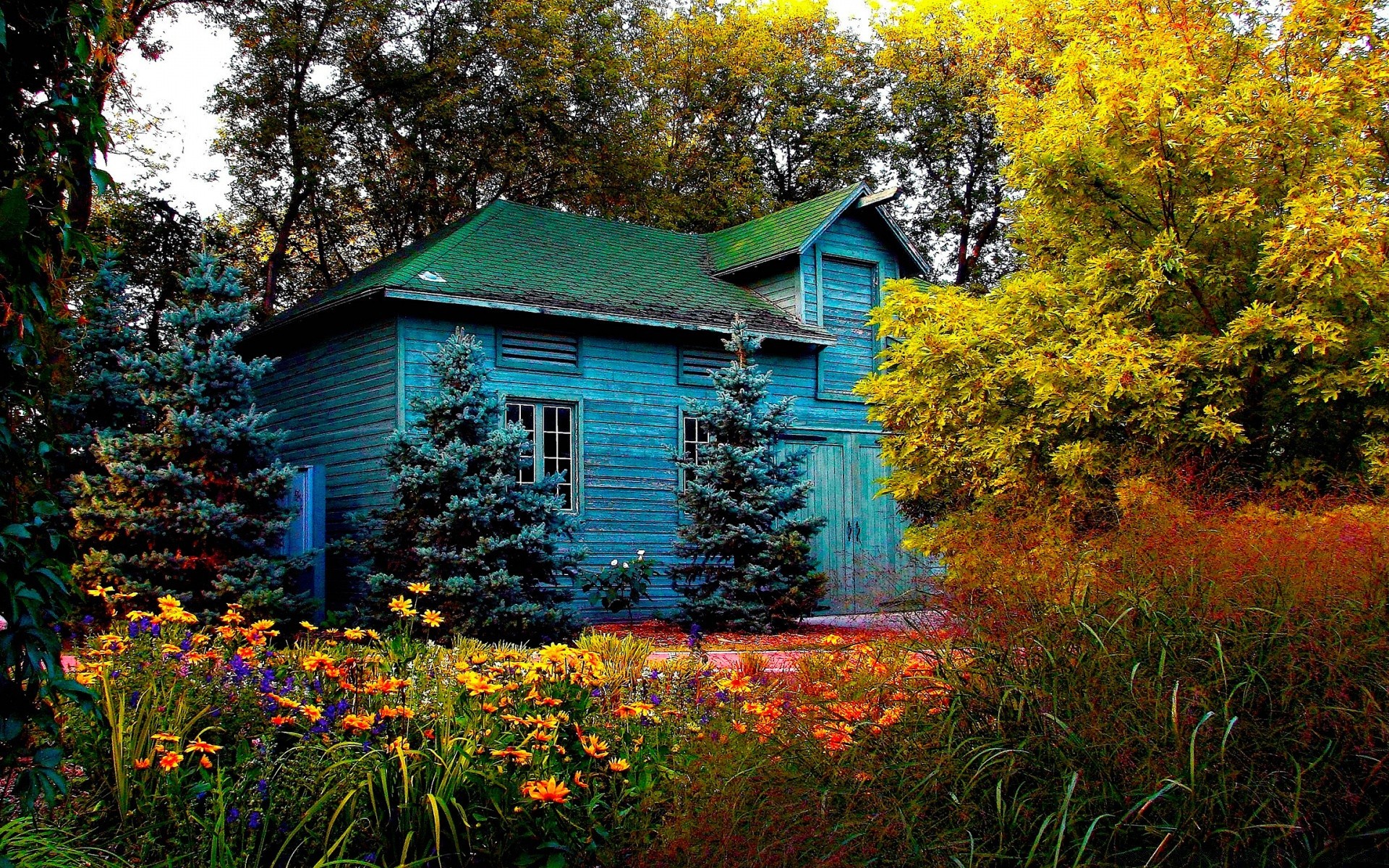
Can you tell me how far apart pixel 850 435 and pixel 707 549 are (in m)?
4.38

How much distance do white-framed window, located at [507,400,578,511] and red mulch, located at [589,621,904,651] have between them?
184cm

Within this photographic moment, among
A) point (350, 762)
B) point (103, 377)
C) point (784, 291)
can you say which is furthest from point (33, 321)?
point (784, 291)

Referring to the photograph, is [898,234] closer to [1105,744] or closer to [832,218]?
[832,218]

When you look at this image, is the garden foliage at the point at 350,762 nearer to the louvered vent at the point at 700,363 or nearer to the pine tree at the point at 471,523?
the pine tree at the point at 471,523

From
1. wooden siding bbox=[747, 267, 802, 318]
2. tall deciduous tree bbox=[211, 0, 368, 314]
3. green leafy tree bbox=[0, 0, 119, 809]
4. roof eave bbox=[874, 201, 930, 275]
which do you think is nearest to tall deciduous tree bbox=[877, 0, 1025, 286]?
roof eave bbox=[874, 201, 930, 275]

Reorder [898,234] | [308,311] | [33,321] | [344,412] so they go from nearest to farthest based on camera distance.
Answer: [33,321], [344,412], [308,311], [898,234]

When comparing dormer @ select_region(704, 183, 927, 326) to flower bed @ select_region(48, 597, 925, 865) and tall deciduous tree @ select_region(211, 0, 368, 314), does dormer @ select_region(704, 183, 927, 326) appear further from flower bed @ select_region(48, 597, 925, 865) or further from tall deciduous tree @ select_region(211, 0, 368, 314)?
flower bed @ select_region(48, 597, 925, 865)

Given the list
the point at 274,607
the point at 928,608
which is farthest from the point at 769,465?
the point at 928,608

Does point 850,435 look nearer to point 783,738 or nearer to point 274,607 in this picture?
point 274,607

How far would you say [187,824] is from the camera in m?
3.55

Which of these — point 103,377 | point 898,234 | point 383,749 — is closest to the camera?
point 383,749

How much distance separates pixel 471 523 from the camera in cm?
1073

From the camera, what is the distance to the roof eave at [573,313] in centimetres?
1271

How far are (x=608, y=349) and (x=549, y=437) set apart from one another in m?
1.46
